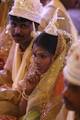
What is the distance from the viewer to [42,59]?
2.24 meters

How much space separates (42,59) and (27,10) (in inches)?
27.1

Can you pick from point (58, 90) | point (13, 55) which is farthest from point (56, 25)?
point (13, 55)

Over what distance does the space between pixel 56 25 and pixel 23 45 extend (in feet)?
1.48

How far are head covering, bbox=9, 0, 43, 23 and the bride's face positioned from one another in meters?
0.57

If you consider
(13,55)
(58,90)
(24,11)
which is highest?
(24,11)

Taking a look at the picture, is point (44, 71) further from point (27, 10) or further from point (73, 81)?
point (27, 10)

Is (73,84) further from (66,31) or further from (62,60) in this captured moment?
(66,31)

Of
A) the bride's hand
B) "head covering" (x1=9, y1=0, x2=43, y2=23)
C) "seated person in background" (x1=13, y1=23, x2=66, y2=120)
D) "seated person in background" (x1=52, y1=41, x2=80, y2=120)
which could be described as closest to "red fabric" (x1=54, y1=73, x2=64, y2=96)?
"seated person in background" (x1=13, y1=23, x2=66, y2=120)

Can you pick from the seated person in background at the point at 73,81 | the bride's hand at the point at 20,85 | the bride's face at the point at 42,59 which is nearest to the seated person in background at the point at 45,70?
the bride's face at the point at 42,59

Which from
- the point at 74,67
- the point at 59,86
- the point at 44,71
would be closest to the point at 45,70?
the point at 44,71

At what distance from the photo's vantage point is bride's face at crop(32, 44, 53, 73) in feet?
7.35

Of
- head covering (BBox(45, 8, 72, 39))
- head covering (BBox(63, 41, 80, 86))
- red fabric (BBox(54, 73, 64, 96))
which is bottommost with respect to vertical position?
red fabric (BBox(54, 73, 64, 96))

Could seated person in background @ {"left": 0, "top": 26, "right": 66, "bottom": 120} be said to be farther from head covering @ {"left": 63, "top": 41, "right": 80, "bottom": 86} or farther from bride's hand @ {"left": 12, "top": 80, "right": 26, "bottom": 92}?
head covering @ {"left": 63, "top": 41, "right": 80, "bottom": 86}

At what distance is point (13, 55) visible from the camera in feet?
9.91
